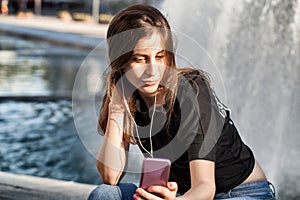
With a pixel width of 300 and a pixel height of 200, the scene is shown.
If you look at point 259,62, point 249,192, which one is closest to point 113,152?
point 249,192

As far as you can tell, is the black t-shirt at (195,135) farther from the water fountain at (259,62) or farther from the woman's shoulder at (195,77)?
the water fountain at (259,62)

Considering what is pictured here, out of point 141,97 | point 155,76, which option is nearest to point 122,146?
point 141,97

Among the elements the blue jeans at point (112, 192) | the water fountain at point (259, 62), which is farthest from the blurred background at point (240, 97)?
the blue jeans at point (112, 192)

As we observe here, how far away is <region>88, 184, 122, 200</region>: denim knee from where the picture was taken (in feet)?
7.33

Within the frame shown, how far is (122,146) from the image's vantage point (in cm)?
237

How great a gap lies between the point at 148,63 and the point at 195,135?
0.95 ft

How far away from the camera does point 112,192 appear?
2.26 m

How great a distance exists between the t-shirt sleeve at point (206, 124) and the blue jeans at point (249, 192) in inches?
9.2

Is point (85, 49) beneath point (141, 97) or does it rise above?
beneath

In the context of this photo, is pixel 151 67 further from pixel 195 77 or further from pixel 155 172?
pixel 155 172

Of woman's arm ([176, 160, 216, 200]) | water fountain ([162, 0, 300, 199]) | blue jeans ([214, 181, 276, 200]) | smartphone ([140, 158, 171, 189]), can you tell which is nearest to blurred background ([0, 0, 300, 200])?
water fountain ([162, 0, 300, 199])

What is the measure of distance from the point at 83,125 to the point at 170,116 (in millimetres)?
5273

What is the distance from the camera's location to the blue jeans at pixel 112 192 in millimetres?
2236

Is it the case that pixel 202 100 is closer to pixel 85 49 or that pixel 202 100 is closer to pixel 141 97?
pixel 141 97
